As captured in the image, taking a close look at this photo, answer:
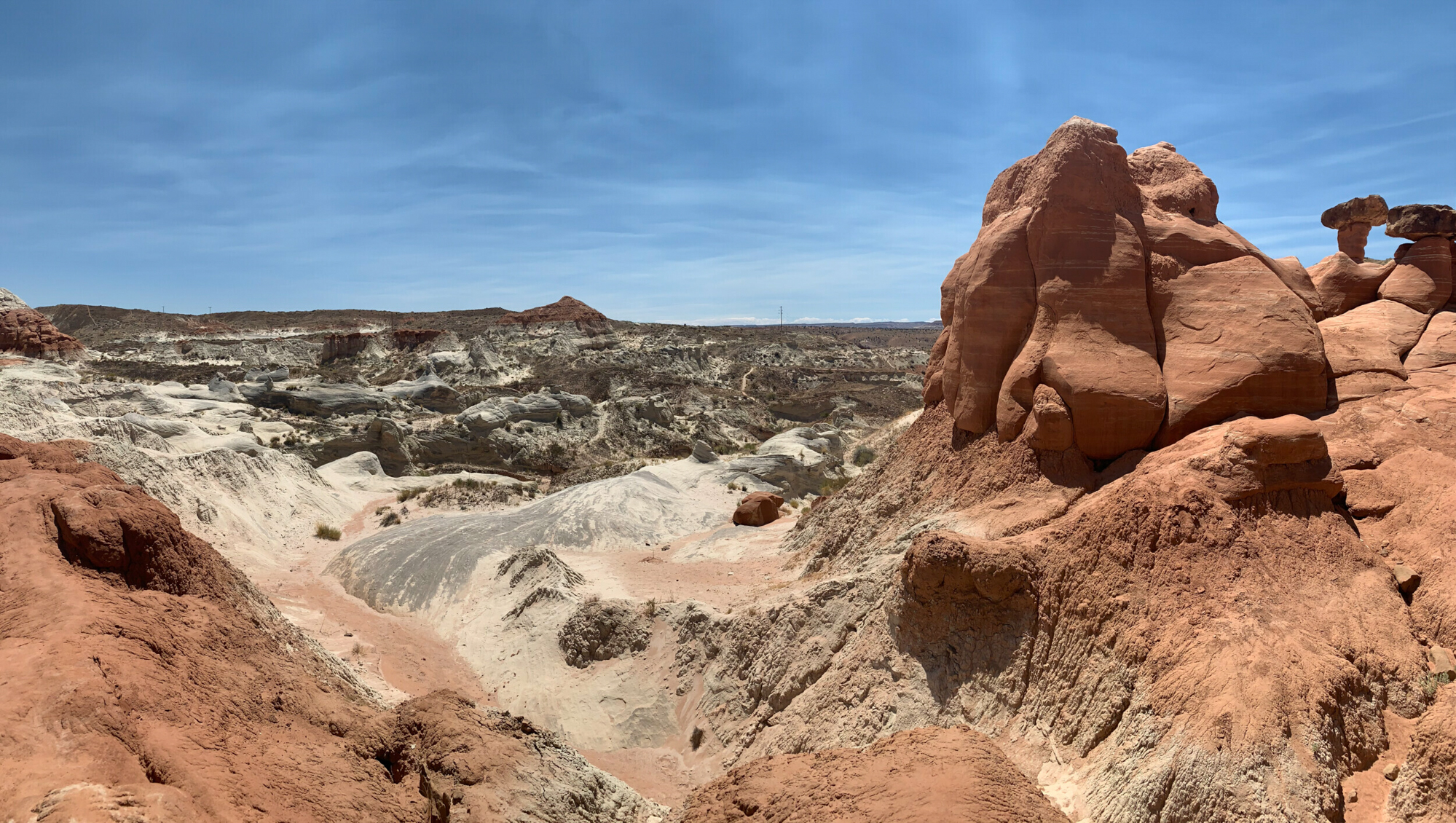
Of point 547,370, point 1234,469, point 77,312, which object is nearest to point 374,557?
point 1234,469

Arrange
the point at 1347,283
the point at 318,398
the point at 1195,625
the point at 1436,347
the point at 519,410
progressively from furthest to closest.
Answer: the point at 318,398 < the point at 519,410 < the point at 1347,283 < the point at 1436,347 < the point at 1195,625

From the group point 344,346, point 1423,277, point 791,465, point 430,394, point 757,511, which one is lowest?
point 757,511

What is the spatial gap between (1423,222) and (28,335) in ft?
188

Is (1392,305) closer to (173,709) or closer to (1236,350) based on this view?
(1236,350)

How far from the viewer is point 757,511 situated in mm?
18859

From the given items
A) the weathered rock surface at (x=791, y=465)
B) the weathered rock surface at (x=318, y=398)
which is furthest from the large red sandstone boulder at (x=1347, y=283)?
the weathered rock surface at (x=318, y=398)

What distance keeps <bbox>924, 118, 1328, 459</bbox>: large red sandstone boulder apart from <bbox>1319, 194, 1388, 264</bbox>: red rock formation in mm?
3217

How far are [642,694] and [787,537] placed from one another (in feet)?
18.5

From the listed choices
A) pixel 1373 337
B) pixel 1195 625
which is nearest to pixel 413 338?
pixel 1373 337

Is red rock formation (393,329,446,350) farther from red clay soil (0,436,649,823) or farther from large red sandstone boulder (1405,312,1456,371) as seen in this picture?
large red sandstone boulder (1405,312,1456,371)

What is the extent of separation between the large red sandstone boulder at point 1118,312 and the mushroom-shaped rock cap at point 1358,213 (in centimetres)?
320

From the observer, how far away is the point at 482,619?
1391 centimetres

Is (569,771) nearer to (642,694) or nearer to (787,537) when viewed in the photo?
(642,694)

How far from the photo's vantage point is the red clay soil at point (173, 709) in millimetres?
4219
